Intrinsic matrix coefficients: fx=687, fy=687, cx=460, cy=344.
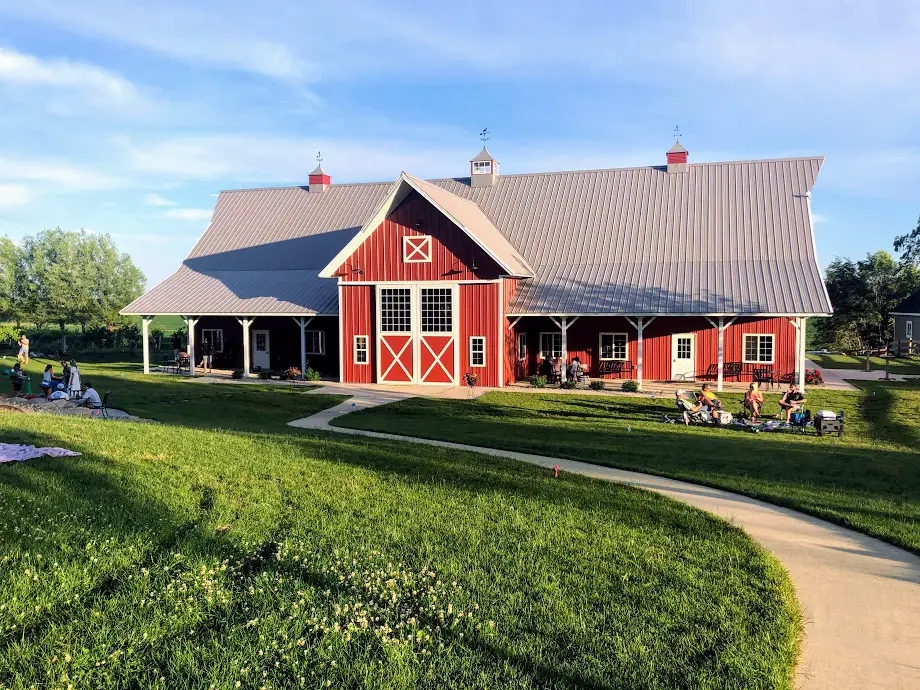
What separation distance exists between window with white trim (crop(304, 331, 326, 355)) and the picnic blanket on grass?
20.5 meters

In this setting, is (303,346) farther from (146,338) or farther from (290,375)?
(146,338)

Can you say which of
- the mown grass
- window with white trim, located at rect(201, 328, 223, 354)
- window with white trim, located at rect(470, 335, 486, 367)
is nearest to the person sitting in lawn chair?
the mown grass

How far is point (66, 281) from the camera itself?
48.9 meters

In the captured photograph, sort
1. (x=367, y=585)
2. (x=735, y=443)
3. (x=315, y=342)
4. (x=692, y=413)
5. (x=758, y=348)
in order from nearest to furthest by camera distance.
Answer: (x=367, y=585), (x=735, y=443), (x=692, y=413), (x=758, y=348), (x=315, y=342)

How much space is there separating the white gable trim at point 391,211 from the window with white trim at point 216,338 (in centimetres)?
927

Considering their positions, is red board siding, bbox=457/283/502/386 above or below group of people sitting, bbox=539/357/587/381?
above

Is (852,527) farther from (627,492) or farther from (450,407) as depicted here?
(450,407)

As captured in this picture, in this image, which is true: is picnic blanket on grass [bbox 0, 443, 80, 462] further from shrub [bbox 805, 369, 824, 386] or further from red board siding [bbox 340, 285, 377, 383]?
shrub [bbox 805, 369, 824, 386]

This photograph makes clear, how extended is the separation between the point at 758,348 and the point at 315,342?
18682 mm

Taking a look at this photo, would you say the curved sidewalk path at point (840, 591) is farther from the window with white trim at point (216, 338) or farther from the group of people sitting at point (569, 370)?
the window with white trim at point (216, 338)

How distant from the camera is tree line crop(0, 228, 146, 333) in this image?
48.5 m

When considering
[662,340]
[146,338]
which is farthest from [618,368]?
[146,338]

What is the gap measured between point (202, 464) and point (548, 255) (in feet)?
71.4

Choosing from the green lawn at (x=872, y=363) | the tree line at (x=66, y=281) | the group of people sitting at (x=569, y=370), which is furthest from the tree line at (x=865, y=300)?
the tree line at (x=66, y=281)
